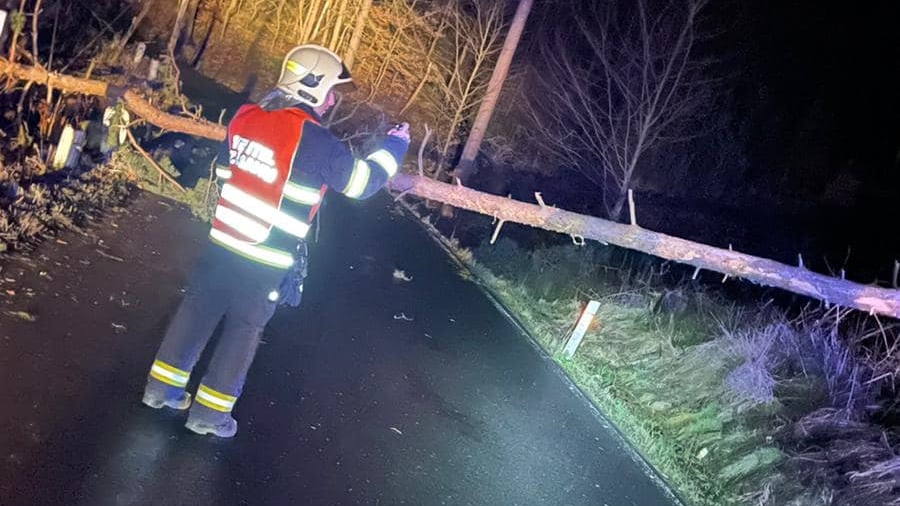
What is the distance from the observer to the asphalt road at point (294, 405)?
3842mm

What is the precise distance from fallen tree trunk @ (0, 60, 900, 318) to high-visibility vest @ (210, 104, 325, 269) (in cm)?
255

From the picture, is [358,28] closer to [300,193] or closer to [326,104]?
[326,104]

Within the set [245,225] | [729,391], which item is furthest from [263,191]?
[729,391]

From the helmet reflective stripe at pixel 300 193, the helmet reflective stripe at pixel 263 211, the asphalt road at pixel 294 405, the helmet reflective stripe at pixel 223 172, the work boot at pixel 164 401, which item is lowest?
the asphalt road at pixel 294 405

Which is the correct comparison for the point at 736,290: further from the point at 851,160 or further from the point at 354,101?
the point at 851,160

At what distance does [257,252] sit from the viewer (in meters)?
4.18

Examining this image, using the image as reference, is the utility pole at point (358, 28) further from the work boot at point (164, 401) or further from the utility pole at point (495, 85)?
the work boot at point (164, 401)

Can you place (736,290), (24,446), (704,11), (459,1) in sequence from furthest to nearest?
1. (459,1)
2. (704,11)
3. (736,290)
4. (24,446)

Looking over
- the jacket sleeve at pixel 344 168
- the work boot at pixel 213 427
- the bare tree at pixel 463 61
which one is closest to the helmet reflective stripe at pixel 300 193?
the jacket sleeve at pixel 344 168

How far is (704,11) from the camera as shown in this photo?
617 inches

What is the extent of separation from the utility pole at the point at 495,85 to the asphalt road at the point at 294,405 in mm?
9023

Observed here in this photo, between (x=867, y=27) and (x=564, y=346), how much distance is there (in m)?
21.1

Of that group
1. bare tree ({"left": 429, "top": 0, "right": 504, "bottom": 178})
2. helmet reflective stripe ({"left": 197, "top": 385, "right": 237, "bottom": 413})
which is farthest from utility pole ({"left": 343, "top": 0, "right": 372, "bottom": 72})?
helmet reflective stripe ({"left": 197, "top": 385, "right": 237, "bottom": 413})

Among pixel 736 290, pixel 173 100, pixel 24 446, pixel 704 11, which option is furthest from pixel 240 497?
pixel 704 11
